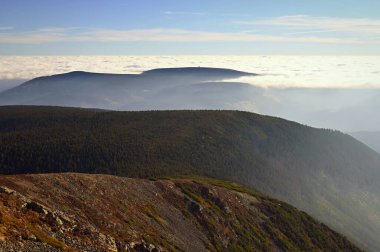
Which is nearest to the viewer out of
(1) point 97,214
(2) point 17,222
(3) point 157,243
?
(2) point 17,222

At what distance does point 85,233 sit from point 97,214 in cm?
1504

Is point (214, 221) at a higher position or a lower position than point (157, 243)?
lower

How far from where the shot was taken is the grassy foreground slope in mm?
83188

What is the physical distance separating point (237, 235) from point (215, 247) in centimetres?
1836

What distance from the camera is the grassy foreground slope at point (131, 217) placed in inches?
3275

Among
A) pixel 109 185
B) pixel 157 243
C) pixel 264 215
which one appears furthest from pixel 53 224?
pixel 264 215

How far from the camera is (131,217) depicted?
11981cm

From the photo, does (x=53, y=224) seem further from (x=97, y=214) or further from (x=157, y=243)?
(x=157, y=243)

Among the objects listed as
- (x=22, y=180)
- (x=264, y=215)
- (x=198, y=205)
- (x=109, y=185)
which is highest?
(x=22, y=180)

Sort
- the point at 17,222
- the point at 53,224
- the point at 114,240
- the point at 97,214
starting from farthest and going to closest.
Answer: the point at 97,214 < the point at 114,240 < the point at 53,224 < the point at 17,222

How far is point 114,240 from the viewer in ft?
315

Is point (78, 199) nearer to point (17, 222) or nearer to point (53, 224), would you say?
point (53, 224)

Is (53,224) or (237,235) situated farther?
(237,235)

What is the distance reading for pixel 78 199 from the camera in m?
110
